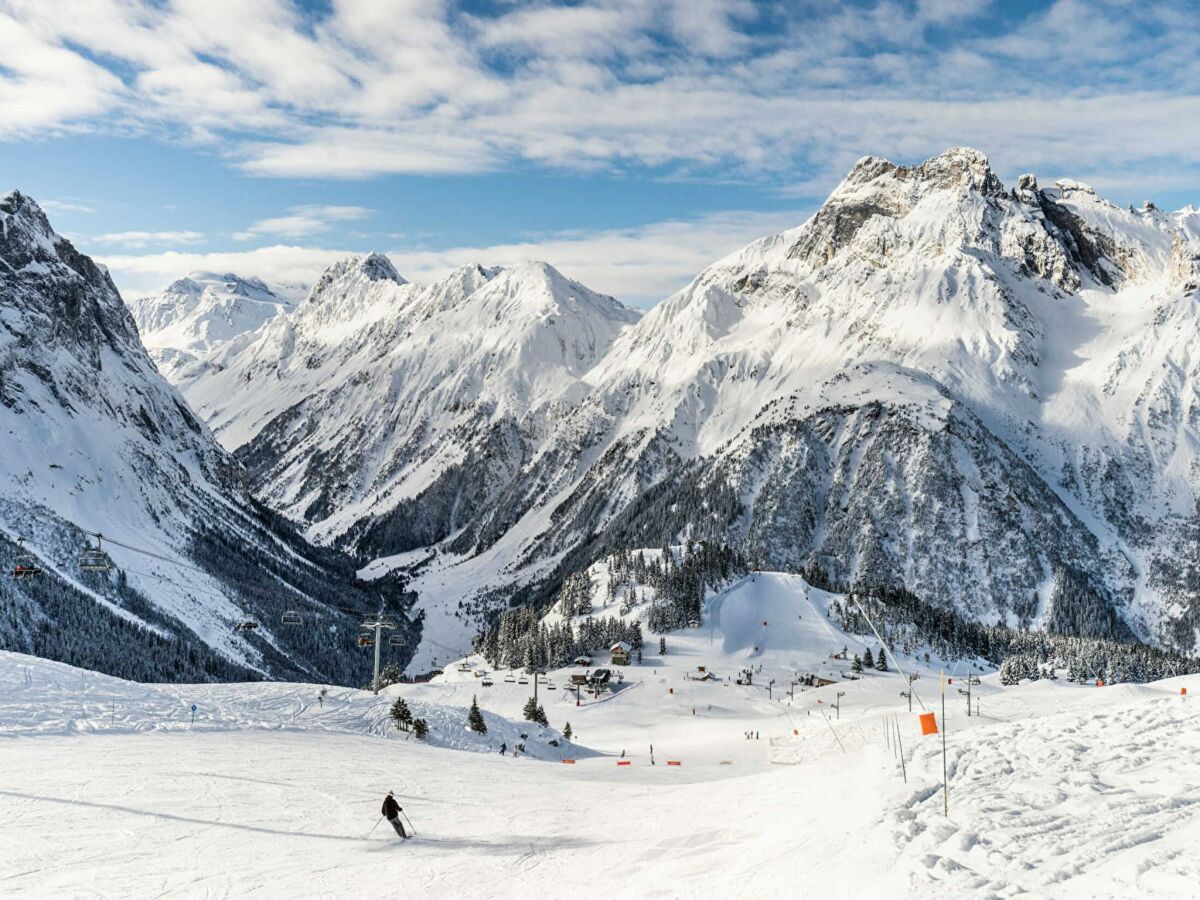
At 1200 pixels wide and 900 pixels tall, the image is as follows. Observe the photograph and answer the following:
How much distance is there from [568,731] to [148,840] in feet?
208

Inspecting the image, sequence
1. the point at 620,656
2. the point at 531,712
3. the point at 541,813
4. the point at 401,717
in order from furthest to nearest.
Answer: the point at 620,656, the point at 531,712, the point at 401,717, the point at 541,813

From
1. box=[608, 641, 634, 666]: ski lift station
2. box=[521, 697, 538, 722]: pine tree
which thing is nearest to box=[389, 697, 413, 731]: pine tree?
box=[521, 697, 538, 722]: pine tree

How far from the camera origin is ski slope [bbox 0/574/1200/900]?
21.3 meters

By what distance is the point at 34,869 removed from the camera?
2462cm

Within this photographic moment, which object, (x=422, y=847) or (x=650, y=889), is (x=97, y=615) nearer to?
(x=422, y=847)

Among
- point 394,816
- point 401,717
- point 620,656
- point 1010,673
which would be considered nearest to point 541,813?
point 394,816

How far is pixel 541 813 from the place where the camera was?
113 ft

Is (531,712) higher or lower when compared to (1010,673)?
higher

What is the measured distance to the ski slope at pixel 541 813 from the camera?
21328 millimetres

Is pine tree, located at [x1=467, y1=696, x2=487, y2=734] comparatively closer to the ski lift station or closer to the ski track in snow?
the ski track in snow

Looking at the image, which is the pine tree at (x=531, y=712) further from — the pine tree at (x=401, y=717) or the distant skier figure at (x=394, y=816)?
the distant skier figure at (x=394, y=816)

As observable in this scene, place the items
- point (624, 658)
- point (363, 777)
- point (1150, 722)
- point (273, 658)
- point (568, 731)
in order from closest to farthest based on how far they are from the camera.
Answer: point (1150, 722) < point (363, 777) < point (568, 731) < point (624, 658) < point (273, 658)

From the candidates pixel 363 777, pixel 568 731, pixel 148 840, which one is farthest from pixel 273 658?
pixel 148 840

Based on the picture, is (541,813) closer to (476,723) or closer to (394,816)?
(394,816)
